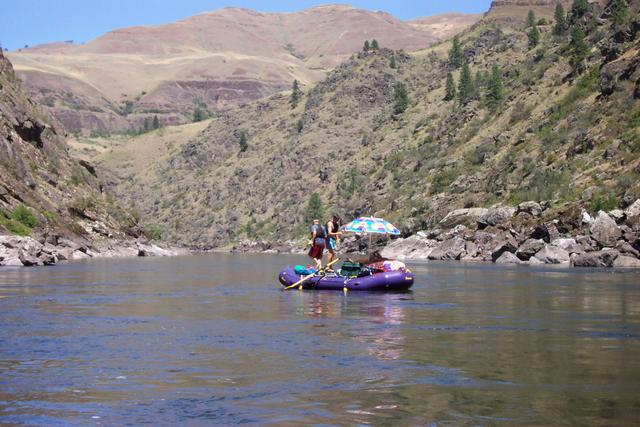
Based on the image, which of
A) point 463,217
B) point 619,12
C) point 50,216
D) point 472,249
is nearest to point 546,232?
point 472,249

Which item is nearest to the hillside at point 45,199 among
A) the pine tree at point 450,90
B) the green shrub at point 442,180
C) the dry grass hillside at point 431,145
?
the dry grass hillside at point 431,145

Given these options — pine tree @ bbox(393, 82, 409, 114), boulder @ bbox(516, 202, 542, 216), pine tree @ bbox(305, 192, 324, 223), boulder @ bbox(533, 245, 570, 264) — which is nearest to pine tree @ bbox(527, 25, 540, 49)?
pine tree @ bbox(393, 82, 409, 114)

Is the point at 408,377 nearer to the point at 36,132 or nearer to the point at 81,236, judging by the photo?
the point at 81,236

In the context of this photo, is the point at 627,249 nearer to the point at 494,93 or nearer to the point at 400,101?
the point at 494,93

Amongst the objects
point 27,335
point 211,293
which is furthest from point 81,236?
point 27,335

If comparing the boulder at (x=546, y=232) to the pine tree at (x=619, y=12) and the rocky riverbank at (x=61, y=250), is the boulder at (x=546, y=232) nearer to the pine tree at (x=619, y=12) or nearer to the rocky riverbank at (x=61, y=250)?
the rocky riverbank at (x=61, y=250)

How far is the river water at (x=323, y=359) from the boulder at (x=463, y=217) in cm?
4939

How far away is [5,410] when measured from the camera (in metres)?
14.5

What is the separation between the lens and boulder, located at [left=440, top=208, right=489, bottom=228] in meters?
85.9

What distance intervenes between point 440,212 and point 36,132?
46.5 metres

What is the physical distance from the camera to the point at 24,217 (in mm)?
75625

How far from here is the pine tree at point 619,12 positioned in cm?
9762

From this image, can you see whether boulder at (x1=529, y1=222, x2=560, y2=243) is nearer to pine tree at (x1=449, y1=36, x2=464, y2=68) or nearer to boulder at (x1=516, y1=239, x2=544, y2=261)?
boulder at (x1=516, y1=239, x2=544, y2=261)

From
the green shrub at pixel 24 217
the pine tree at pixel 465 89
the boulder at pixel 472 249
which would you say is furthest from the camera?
the pine tree at pixel 465 89
